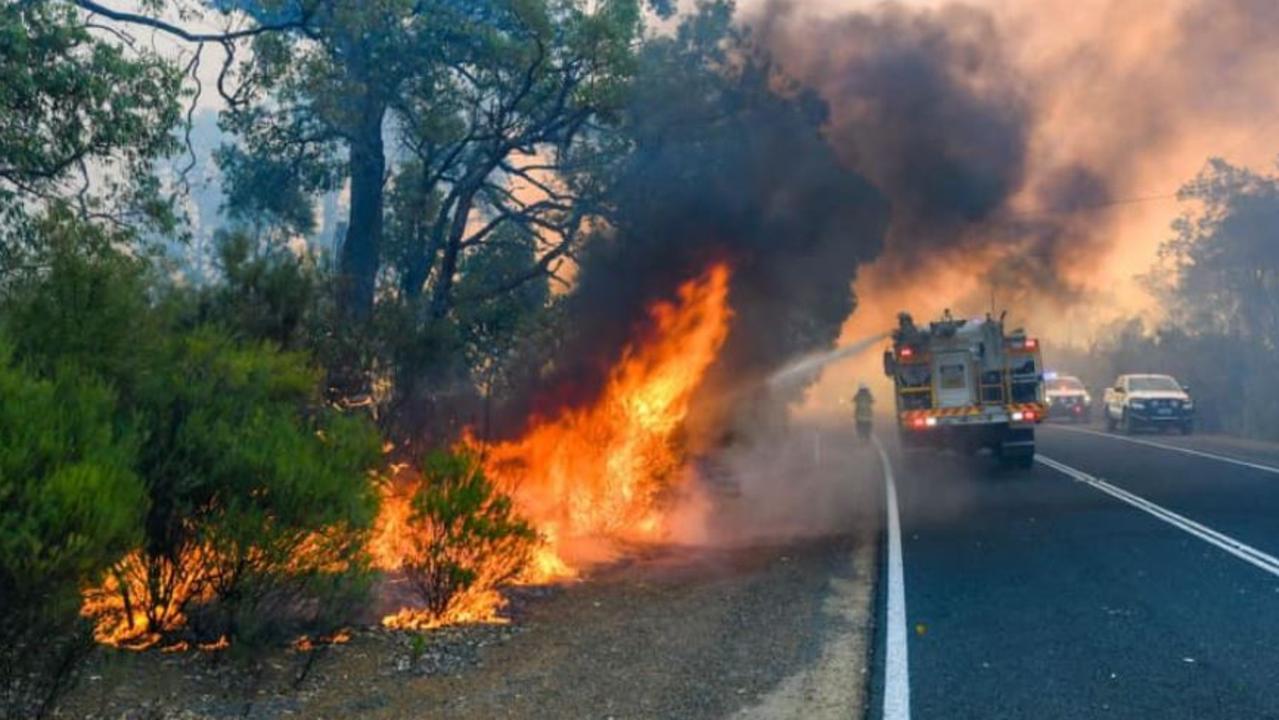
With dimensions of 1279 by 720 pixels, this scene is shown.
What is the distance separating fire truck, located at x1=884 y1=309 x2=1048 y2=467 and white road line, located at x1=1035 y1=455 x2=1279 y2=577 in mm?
1457

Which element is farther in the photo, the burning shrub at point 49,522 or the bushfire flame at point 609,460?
the bushfire flame at point 609,460

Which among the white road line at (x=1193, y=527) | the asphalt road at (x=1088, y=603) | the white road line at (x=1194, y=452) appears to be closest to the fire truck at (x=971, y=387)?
the white road line at (x=1193, y=527)

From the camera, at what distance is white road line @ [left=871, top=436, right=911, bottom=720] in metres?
6.00

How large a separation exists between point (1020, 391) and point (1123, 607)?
1268 centimetres

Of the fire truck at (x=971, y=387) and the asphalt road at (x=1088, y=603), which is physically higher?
the fire truck at (x=971, y=387)

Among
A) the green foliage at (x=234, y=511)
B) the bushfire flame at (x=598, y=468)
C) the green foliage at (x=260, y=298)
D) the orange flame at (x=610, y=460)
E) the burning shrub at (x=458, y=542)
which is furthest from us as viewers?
the orange flame at (x=610, y=460)

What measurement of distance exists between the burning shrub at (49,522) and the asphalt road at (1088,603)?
4.19m

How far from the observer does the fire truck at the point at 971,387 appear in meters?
20.4

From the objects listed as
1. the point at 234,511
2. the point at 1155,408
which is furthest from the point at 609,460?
the point at 1155,408

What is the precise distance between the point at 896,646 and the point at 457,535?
11.9 feet

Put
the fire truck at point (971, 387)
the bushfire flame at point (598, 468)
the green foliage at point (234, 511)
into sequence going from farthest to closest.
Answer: the fire truck at point (971, 387) → the bushfire flame at point (598, 468) → the green foliage at point (234, 511)

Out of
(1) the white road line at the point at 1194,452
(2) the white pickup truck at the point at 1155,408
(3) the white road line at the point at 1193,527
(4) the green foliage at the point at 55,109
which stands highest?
(4) the green foliage at the point at 55,109

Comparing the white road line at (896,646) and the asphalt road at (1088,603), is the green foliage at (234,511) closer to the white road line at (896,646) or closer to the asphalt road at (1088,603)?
the white road line at (896,646)

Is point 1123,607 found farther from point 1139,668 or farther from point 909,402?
point 909,402
